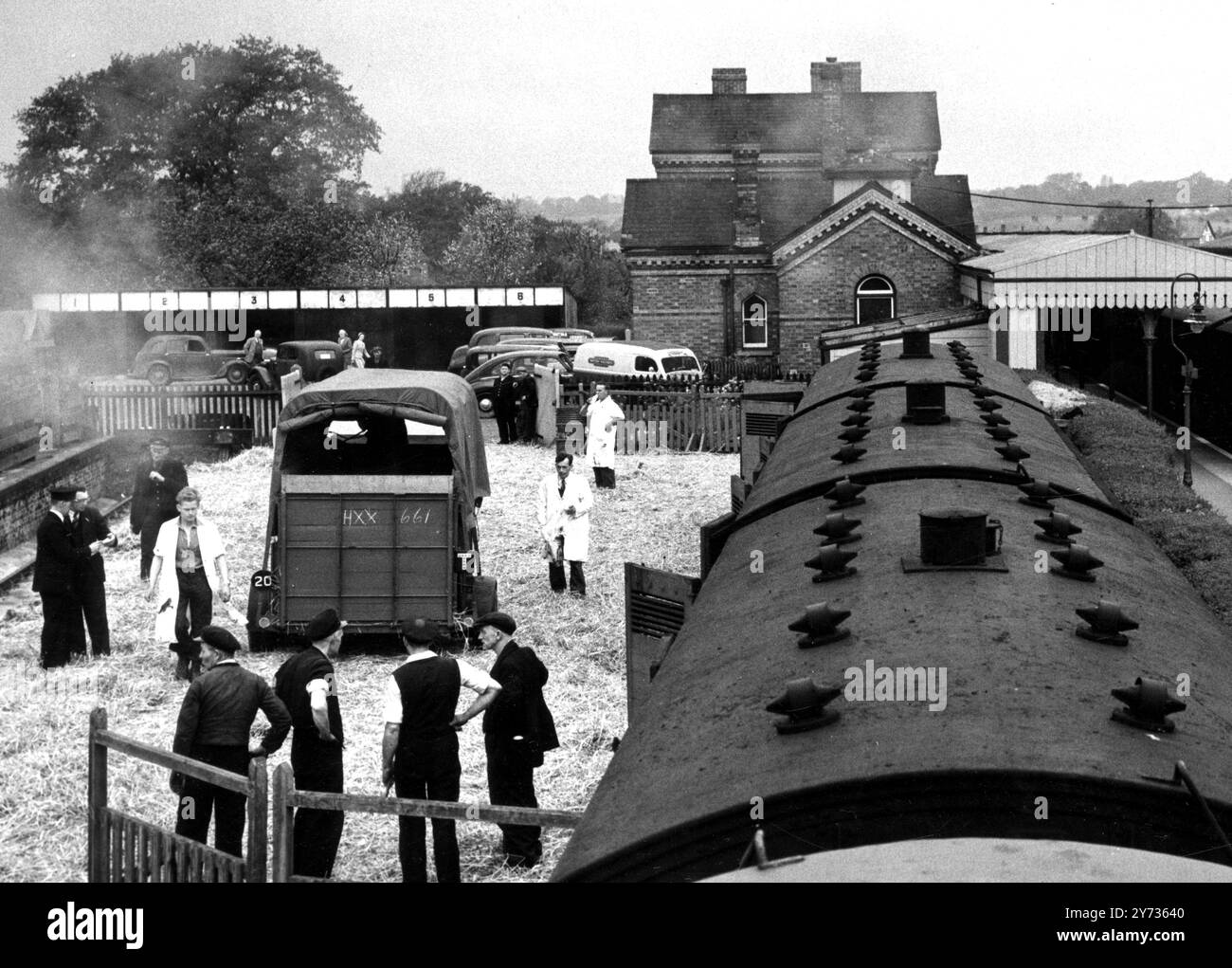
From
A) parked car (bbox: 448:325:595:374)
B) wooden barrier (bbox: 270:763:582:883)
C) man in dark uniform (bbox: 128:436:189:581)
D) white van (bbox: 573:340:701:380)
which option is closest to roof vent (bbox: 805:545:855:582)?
wooden barrier (bbox: 270:763:582:883)

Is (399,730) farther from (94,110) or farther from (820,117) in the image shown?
(94,110)

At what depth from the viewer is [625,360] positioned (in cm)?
3578

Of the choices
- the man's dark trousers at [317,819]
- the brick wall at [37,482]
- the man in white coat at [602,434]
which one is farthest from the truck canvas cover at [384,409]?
A: the brick wall at [37,482]

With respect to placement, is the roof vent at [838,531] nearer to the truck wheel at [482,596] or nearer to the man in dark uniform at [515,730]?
the man in dark uniform at [515,730]

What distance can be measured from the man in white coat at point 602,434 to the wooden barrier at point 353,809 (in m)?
15.0

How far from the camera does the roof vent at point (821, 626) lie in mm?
5020

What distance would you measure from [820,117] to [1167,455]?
41.4 meters

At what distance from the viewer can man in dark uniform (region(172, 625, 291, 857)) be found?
840cm

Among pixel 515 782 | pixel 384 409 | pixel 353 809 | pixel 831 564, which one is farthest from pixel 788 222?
pixel 831 564

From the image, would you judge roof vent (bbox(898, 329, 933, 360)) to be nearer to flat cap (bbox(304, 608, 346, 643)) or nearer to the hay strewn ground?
the hay strewn ground

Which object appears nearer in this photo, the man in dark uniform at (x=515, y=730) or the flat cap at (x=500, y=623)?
the man in dark uniform at (x=515, y=730)

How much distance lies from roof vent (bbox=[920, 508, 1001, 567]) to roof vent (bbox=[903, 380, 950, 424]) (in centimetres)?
308

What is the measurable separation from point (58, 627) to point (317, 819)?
19.6 ft

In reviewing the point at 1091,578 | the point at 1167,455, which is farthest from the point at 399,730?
the point at 1167,455
